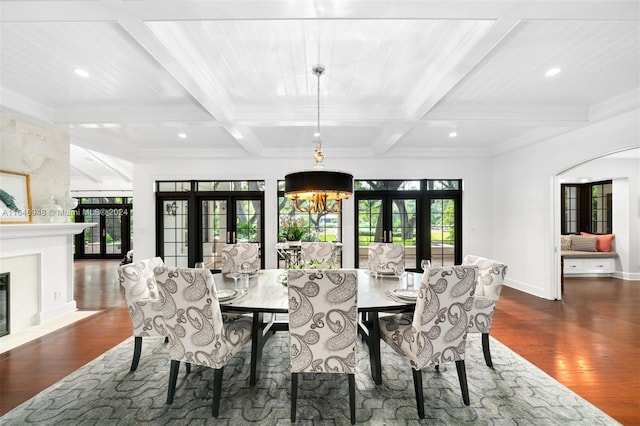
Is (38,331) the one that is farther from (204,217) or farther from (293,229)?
(293,229)

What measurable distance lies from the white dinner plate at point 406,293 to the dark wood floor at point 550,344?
4.85 ft

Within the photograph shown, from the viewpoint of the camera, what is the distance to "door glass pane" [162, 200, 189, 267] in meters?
6.27

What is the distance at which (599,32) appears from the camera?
7.32 feet

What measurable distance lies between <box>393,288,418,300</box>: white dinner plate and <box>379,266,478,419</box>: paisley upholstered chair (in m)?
0.18

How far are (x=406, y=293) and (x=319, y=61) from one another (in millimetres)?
2104

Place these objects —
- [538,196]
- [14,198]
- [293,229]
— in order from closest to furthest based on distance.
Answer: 1. [14,198]
2. [538,196]
3. [293,229]

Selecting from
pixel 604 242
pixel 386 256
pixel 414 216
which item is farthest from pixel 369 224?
pixel 604 242

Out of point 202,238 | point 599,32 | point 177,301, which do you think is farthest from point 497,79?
point 202,238

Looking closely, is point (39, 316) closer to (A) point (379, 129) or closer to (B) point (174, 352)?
(B) point (174, 352)

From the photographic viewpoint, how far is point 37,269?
386 cm

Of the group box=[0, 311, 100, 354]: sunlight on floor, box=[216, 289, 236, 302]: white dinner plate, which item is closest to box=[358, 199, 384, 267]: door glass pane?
box=[216, 289, 236, 302]: white dinner plate

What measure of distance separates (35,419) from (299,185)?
2447mm

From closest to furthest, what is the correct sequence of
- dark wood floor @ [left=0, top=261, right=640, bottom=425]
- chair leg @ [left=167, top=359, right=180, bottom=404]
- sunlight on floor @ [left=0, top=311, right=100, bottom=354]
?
chair leg @ [left=167, top=359, right=180, bottom=404]
dark wood floor @ [left=0, top=261, right=640, bottom=425]
sunlight on floor @ [left=0, top=311, right=100, bottom=354]

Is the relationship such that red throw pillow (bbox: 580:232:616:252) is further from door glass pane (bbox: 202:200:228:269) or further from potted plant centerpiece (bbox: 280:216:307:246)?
door glass pane (bbox: 202:200:228:269)
